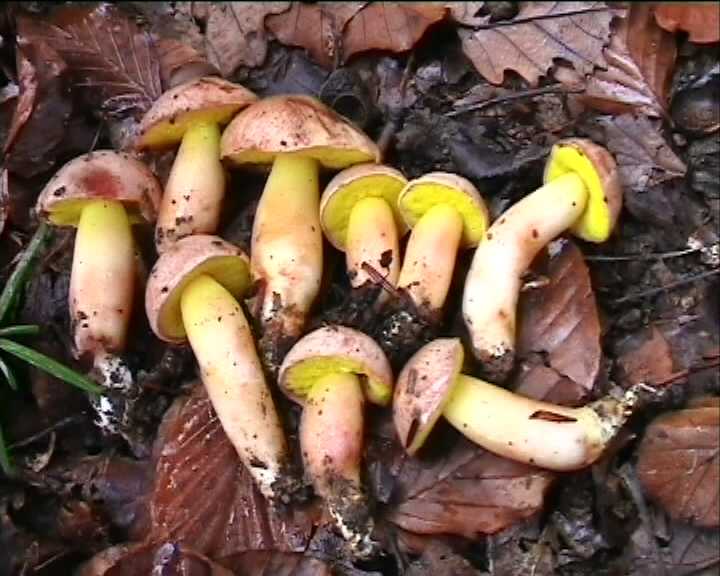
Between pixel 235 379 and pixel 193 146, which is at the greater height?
pixel 193 146

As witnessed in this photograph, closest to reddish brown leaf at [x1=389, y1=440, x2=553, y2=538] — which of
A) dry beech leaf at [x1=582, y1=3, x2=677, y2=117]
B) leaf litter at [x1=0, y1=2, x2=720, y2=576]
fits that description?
leaf litter at [x1=0, y1=2, x2=720, y2=576]

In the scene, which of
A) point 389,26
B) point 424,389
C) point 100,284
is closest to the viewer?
point 424,389

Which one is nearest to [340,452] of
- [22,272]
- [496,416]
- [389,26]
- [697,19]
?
[496,416]

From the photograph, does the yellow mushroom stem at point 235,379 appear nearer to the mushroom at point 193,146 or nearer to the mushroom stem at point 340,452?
the mushroom stem at point 340,452

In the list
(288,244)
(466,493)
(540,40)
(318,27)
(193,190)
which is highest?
(318,27)

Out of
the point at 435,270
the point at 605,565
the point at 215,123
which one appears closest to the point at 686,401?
the point at 605,565

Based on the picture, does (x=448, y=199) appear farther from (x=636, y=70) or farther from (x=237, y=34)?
(x=237, y=34)

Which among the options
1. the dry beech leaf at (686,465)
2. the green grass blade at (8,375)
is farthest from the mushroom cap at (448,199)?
the green grass blade at (8,375)
